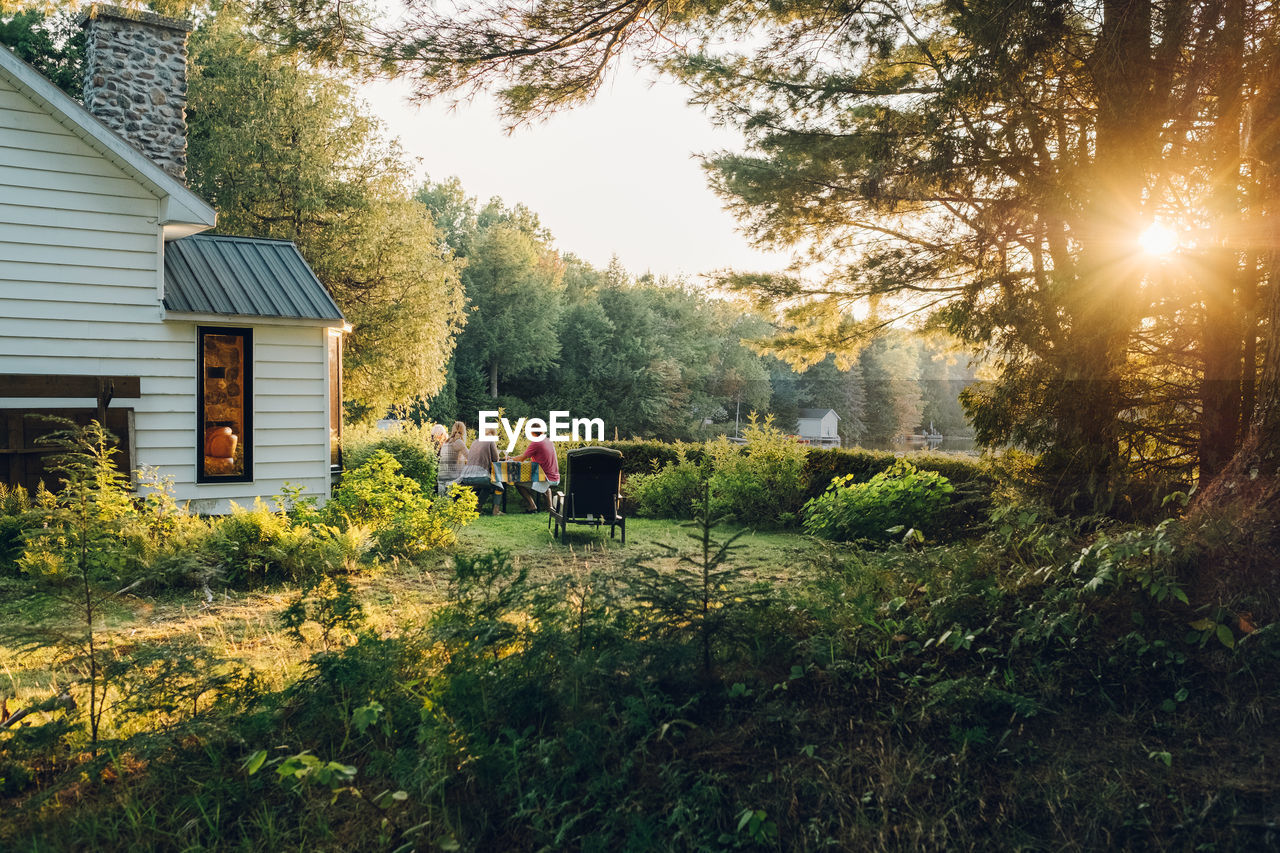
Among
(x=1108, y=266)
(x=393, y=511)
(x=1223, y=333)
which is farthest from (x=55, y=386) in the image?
(x=1223, y=333)

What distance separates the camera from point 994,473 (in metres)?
5.86

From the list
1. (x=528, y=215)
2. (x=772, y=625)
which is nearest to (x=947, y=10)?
(x=772, y=625)

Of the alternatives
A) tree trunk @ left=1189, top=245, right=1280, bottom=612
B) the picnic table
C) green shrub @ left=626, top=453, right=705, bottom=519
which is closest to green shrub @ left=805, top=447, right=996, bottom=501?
green shrub @ left=626, top=453, right=705, bottom=519

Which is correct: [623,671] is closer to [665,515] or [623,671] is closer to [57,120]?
[57,120]

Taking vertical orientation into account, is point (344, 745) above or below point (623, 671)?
below

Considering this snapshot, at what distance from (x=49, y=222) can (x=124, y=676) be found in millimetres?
6915

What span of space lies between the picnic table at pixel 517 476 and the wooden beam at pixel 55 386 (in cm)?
557

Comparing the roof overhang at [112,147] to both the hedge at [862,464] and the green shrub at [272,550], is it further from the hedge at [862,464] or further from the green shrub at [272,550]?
the hedge at [862,464]

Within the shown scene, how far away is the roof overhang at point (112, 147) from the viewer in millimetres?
7789

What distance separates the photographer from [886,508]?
30.5 ft

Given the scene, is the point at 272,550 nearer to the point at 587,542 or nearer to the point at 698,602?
the point at 587,542

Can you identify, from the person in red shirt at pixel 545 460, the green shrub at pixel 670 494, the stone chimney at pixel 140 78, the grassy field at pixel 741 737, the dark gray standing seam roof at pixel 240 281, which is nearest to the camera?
the grassy field at pixel 741 737

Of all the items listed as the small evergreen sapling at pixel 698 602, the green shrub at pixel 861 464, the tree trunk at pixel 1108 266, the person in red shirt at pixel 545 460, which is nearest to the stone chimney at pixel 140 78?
the person in red shirt at pixel 545 460

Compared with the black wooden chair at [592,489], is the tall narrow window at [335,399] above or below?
above
